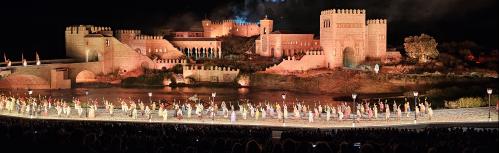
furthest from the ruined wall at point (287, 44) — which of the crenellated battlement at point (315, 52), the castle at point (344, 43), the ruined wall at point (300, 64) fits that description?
the ruined wall at point (300, 64)

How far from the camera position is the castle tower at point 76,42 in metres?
65.1

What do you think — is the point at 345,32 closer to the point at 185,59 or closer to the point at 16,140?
the point at 185,59

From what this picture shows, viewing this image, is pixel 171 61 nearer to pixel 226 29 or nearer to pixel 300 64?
pixel 300 64

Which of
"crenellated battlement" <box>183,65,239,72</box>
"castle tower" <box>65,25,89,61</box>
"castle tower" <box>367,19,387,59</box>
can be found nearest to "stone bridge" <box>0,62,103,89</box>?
"castle tower" <box>65,25,89,61</box>

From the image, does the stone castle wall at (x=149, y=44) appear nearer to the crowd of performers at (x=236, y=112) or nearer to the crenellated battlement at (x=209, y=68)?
the crenellated battlement at (x=209, y=68)

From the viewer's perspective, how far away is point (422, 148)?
22.7 m

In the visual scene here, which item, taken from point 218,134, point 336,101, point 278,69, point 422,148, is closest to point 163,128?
point 218,134

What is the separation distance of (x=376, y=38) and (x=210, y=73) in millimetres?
14357

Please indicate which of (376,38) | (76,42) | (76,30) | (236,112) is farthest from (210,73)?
(236,112)

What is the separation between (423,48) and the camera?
59.8 m

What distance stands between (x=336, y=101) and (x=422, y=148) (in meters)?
23.6

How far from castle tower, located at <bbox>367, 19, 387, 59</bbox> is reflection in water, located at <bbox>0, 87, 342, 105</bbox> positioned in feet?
38.7

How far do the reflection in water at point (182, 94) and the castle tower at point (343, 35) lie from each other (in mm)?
8847

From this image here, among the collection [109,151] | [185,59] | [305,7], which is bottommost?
[109,151]
